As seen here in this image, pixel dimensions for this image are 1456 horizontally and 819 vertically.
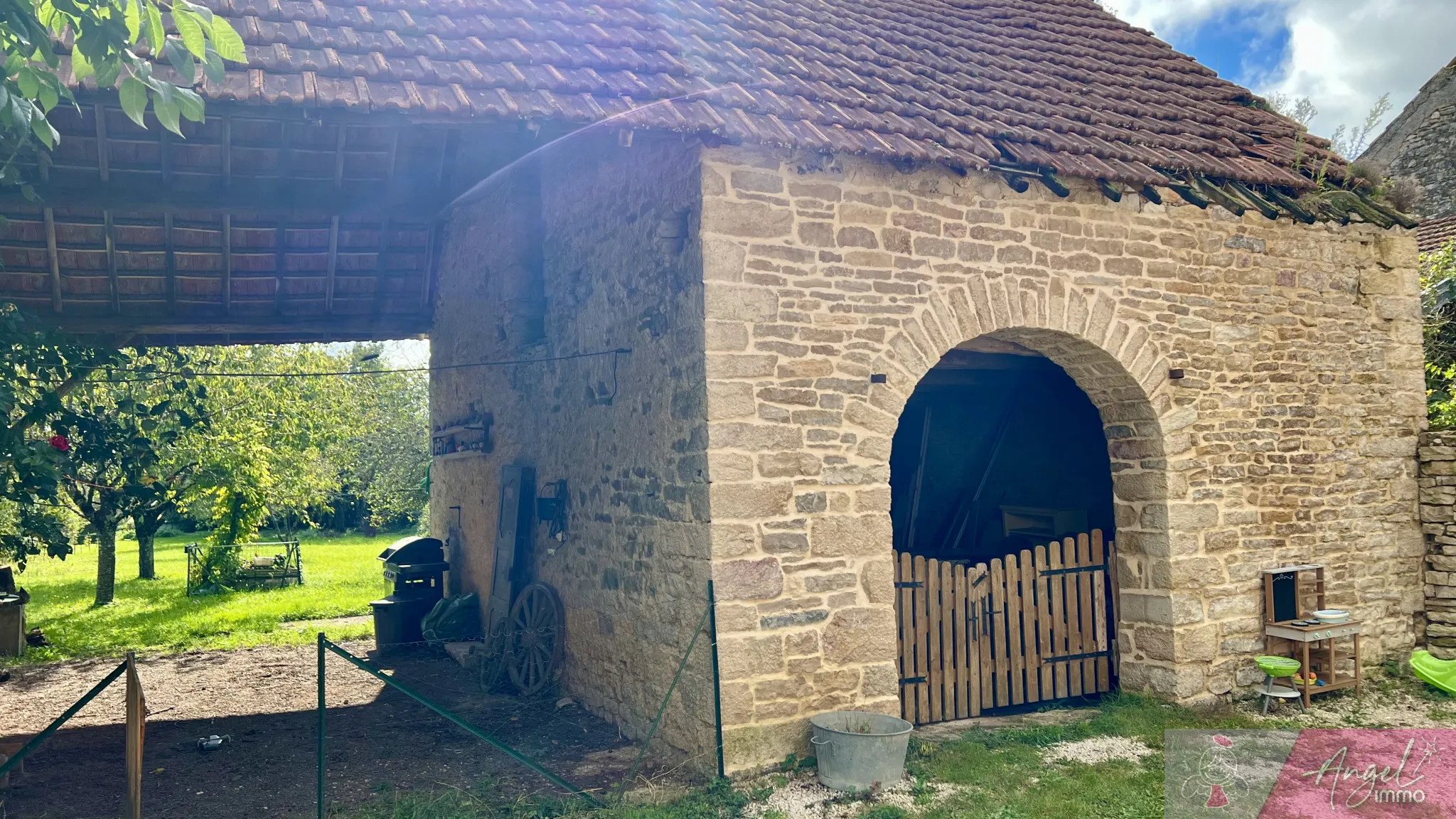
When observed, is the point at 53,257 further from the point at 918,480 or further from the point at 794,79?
the point at 918,480

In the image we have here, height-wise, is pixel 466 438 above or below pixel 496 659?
above

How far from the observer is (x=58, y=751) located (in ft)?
23.3

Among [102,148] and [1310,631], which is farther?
Result: [1310,631]

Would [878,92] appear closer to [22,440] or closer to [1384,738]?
[1384,738]

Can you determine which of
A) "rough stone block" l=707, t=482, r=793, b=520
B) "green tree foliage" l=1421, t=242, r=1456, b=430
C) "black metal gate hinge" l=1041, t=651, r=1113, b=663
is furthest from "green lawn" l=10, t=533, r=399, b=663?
"green tree foliage" l=1421, t=242, r=1456, b=430

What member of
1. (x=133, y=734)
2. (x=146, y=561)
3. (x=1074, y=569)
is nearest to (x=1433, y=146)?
(x=1074, y=569)

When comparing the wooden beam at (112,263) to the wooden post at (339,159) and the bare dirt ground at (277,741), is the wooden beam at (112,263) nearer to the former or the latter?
the wooden post at (339,159)

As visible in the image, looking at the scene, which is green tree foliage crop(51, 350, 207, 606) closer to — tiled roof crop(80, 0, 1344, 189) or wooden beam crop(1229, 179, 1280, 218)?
tiled roof crop(80, 0, 1344, 189)

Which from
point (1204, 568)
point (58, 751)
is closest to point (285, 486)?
point (58, 751)

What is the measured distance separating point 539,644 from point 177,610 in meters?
8.79

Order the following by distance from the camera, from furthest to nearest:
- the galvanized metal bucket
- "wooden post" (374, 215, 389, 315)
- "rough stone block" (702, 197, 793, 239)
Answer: "wooden post" (374, 215, 389, 315)
"rough stone block" (702, 197, 793, 239)
the galvanized metal bucket

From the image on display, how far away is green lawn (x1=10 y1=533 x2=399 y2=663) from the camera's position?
11836mm

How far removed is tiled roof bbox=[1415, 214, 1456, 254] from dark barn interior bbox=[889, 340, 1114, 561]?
5.46 m

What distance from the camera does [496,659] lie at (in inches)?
336
